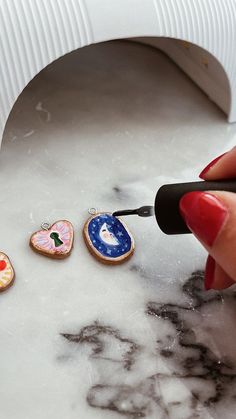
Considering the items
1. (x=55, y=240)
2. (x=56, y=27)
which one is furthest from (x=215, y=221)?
(x=56, y=27)

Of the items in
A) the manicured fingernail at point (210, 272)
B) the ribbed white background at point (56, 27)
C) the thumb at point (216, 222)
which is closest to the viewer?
the thumb at point (216, 222)

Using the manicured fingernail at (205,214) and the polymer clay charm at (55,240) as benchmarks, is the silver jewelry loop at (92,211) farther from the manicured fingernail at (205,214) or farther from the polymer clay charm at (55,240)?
the manicured fingernail at (205,214)

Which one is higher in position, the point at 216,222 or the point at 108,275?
the point at 216,222

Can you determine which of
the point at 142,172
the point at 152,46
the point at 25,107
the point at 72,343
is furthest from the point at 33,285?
the point at 152,46

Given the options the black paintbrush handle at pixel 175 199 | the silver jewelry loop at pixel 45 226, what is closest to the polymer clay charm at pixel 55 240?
the silver jewelry loop at pixel 45 226

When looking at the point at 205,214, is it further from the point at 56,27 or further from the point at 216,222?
the point at 56,27

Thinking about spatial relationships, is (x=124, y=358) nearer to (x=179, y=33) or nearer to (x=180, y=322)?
(x=180, y=322)
